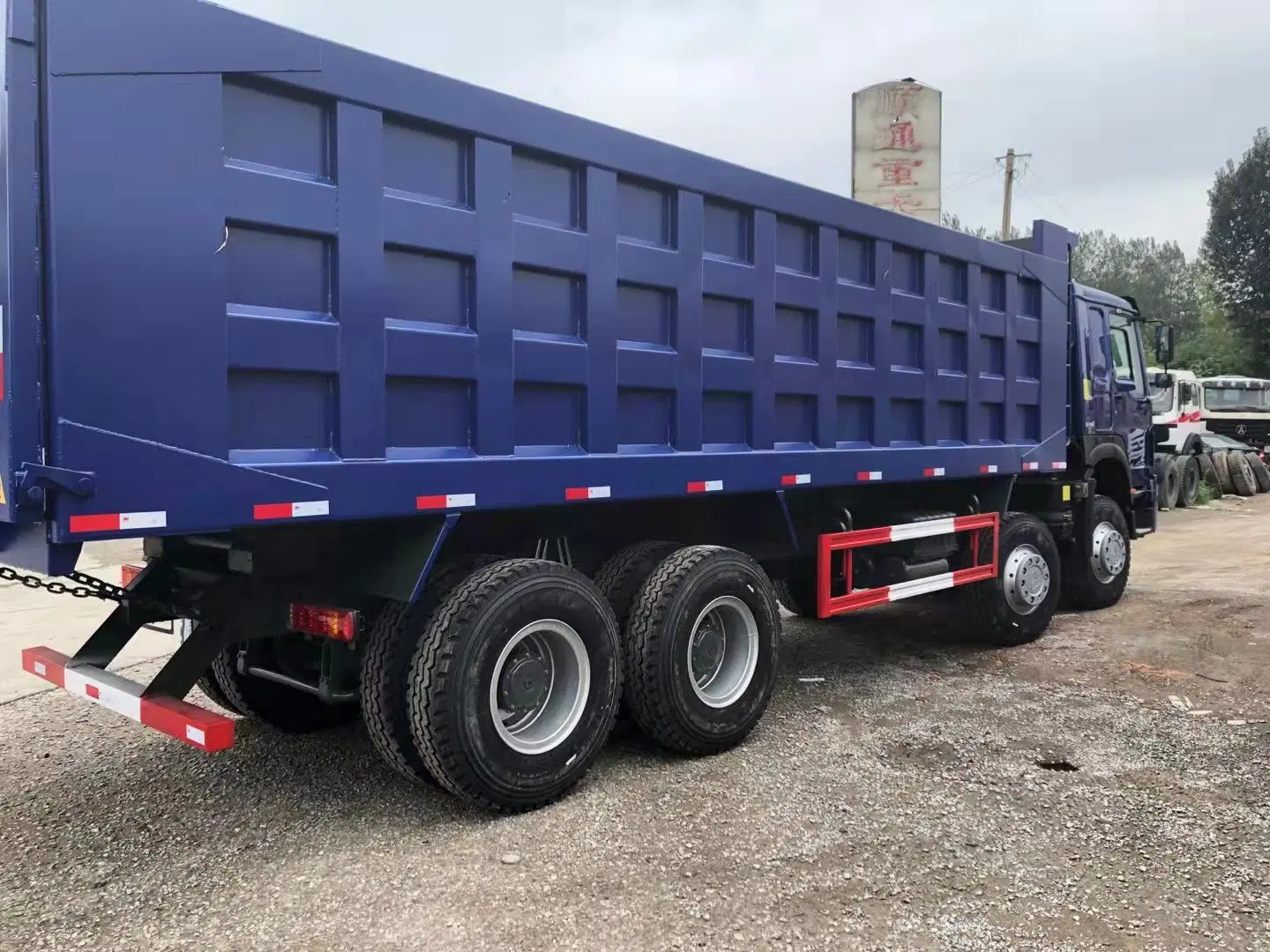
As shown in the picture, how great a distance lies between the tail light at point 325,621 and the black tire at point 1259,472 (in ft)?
76.8

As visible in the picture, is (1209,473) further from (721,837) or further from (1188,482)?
(721,837)

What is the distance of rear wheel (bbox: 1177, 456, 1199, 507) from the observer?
1941cm

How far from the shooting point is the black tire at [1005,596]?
7023 millimetres

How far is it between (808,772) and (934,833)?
80 centimetres

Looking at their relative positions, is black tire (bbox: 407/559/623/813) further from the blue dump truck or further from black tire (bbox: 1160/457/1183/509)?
black tire (bbox: 1160/457/1183/509)

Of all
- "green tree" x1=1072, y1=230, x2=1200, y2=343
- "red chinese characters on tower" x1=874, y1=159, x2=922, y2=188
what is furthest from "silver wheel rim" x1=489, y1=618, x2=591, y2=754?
"green tree" x1=1072, y1=230, x2=1200, y2=343

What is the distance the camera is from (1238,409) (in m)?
26.0

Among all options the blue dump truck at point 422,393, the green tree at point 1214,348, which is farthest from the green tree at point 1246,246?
the blue dump truck at point 422,393

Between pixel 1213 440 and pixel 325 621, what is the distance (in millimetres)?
23498

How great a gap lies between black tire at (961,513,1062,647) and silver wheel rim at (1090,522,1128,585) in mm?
877

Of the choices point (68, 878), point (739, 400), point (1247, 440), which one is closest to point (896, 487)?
point (739, 400)

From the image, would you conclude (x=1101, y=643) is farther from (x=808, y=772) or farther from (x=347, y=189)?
(x=347, y=189)

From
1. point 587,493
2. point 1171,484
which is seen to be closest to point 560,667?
point 587,493

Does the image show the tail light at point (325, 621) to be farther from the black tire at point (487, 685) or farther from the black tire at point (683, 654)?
the black tire at point (683, 654)
